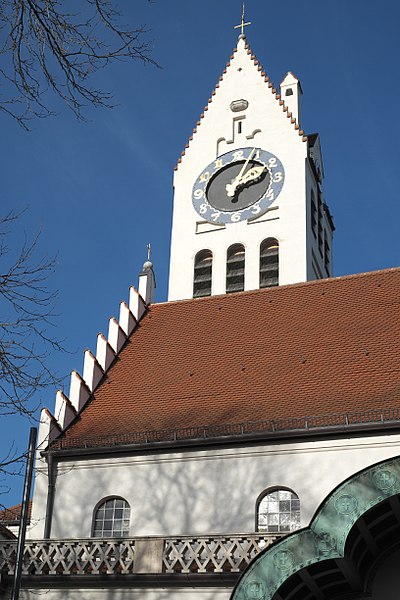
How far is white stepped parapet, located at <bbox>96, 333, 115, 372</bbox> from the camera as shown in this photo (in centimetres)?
2448

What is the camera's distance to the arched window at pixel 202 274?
110 ft

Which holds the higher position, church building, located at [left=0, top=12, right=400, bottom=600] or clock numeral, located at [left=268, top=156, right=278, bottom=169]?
clock numeral, located at [left=268, top=156, right=278, bottom=169]

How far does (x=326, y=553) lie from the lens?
1521 centimetres

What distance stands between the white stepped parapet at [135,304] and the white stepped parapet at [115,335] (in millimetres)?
1043

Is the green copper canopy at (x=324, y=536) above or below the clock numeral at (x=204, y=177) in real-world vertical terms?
below

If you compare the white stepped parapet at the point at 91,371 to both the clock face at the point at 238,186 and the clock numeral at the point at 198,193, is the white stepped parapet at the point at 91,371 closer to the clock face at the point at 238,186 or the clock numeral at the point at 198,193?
the clock face at the point at 238,186

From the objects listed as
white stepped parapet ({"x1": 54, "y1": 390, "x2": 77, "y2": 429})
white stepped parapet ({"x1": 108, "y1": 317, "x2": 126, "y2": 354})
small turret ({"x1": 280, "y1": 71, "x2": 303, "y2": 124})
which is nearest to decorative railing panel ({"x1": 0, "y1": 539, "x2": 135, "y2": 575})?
white stepped parapet ({"x1": 54, "y1": 390, "x2": 77, "y2": 429})

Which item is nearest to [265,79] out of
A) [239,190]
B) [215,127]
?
[215,127]

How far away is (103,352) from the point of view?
2459 centimetres

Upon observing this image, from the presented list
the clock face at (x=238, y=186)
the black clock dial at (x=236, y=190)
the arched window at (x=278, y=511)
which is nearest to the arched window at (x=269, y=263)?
the clock face at (x=238, y=186)

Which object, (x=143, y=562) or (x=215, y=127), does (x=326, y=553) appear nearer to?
(x=143, y=562)

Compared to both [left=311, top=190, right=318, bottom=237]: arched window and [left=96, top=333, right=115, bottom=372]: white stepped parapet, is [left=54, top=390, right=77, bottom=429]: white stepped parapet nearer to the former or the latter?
[left=96, top=333, right=115, bottom=372]: white stepped parapet

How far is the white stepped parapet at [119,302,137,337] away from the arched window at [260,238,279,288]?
7642mm

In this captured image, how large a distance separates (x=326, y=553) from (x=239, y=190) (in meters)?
21.5
